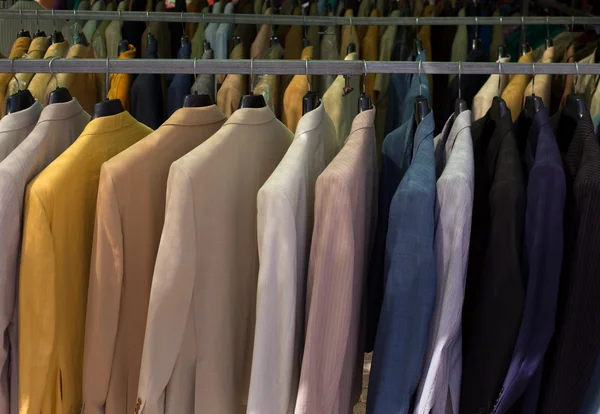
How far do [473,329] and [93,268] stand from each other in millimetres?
680

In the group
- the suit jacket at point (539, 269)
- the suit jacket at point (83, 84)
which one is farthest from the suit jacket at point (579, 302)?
the suit jacket at point (83, 84)

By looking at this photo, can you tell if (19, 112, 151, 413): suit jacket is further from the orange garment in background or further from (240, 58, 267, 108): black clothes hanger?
the orange garment in background

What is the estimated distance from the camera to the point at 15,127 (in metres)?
1.22

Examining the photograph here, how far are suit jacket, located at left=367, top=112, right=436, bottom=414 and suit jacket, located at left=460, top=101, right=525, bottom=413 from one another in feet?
0.34

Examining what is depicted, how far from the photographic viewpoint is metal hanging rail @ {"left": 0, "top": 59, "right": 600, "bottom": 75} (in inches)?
49.2

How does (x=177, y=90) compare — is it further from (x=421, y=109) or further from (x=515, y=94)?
(x=515, y=94)

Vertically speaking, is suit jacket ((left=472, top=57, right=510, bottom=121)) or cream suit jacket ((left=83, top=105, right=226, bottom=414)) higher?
suit jacket ((left=472, top=57, right=510, bottom=121))

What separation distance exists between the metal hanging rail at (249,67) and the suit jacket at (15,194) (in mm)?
82

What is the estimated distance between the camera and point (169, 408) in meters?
1.14

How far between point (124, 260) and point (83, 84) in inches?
35.3

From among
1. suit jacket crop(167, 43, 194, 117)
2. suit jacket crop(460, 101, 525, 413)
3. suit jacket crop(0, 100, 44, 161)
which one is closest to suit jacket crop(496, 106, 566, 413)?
suit jacket crop(460, 101, 525, 413)

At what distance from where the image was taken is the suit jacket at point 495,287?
1.07 meters

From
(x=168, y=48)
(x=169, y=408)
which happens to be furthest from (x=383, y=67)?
(x=168, y=48)

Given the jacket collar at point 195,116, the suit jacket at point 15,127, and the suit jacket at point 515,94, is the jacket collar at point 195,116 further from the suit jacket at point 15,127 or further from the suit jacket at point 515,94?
the suit jacket at point 515,94
